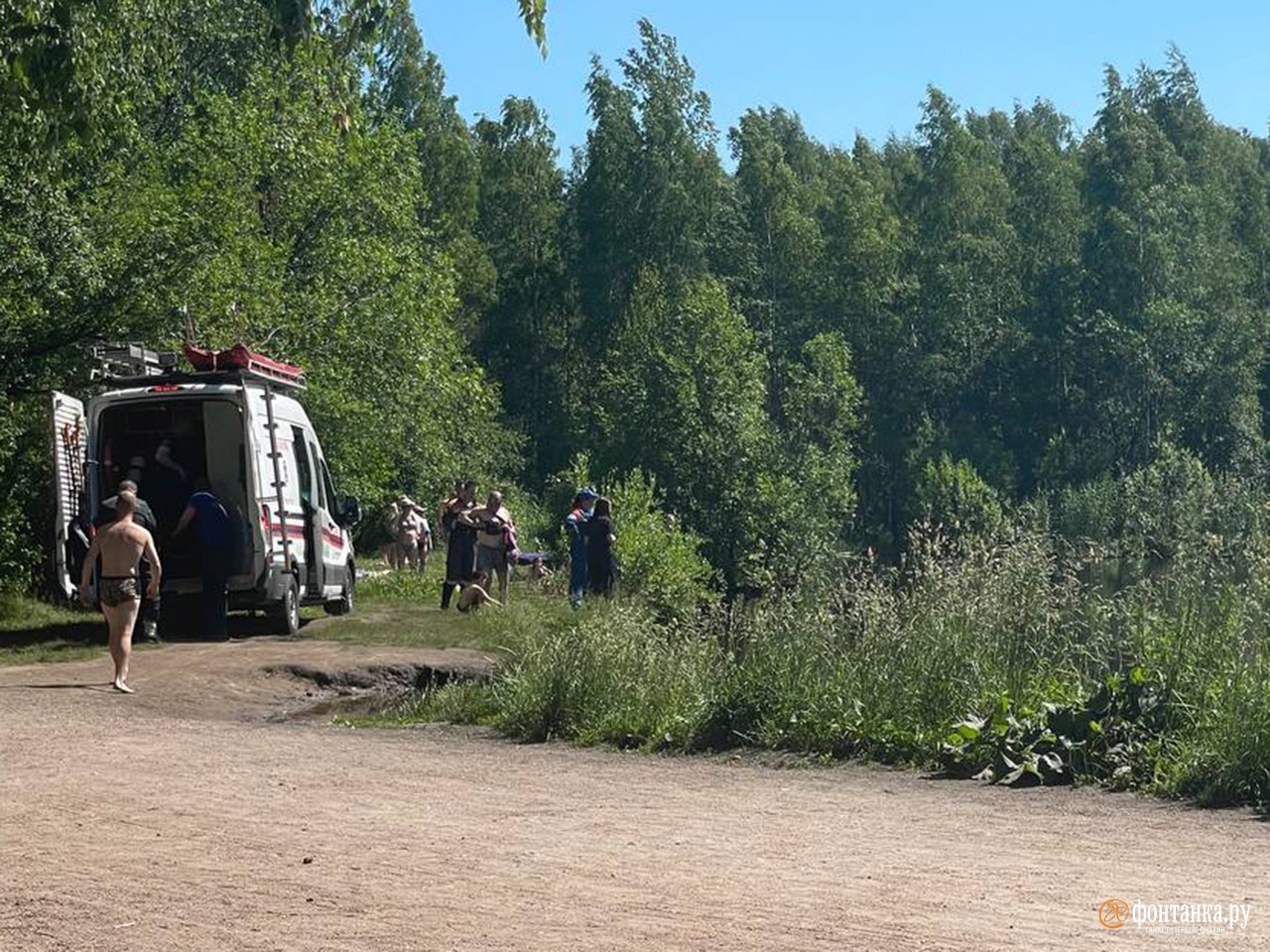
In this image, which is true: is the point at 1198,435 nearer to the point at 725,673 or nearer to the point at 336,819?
the point at 725,673

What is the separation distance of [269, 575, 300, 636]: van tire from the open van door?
1970mm

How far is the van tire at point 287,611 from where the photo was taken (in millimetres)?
19969

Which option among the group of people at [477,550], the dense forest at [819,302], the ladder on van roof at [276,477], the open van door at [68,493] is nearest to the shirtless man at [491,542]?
the group of people at [477,550]

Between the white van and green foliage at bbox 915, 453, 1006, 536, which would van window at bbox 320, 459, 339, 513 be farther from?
green foliage at bbox 915, 453, 1006, 536

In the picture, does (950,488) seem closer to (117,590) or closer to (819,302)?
(819,302)

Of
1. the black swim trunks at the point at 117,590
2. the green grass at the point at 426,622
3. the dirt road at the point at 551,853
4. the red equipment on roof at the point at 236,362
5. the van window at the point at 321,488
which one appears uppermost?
the red equipment on roof at the point at 236,362

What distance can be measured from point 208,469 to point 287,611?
66.0 inches

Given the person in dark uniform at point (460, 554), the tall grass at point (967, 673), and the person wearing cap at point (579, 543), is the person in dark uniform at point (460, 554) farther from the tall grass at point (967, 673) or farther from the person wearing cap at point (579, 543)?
the tall grass at point (967, 673)

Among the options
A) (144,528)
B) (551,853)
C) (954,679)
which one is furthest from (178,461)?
(551,853)

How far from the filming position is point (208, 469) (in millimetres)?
20344

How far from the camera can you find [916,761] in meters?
12.0

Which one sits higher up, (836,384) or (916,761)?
(836,384)

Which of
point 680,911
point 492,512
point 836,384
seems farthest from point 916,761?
point 836,384

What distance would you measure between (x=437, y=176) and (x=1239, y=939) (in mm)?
71039
